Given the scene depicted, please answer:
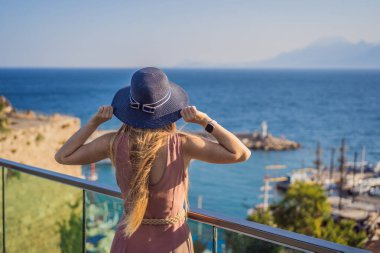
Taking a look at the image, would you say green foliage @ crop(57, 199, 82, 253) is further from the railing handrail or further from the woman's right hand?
the woman's right hand

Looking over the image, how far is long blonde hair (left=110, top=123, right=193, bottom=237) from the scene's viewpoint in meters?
1.91

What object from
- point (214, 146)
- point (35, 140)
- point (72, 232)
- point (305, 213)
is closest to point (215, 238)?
point (214, 146)

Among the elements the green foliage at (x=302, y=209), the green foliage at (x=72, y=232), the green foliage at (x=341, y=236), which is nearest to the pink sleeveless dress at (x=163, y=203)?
the green foliage at (x=72, y=232)

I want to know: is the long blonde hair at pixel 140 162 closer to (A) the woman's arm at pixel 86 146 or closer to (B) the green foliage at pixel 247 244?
(A) the woman's arm at pixel 86 146

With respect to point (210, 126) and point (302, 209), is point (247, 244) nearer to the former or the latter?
point (210, 126)

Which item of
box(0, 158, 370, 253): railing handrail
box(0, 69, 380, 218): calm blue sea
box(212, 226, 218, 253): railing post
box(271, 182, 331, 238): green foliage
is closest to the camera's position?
box(0, 158, 370, 253): railing handrail

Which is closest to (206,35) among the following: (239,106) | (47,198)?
(239,106)

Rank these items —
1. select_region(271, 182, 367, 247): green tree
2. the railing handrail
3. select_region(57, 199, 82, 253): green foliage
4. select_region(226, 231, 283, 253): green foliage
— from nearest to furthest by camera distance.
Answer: the railing handrail < select_region(226, 231, 283, 253): green foliage < select_region(57, 199, 82, 253): green foliage < select_region(271, 182, 367, 247): green tree

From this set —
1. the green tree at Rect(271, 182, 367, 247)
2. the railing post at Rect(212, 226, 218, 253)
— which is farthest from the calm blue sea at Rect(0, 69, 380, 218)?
the railing post at Rect(212, 226, 218, 253)

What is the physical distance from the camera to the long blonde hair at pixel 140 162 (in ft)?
6.27

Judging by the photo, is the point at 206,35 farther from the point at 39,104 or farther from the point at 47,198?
the point at 47,198

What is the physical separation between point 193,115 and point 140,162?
0.27 meters

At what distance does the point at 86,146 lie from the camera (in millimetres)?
2092

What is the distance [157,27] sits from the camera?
114062 millimetres
